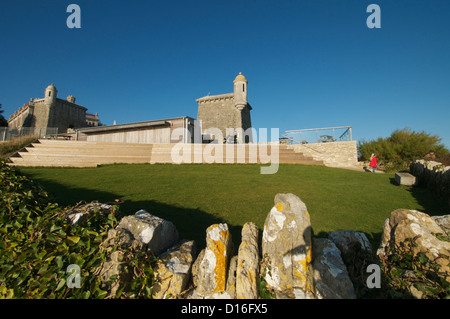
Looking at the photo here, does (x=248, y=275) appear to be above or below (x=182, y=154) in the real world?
below

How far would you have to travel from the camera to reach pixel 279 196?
256cm

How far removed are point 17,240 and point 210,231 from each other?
2119mm

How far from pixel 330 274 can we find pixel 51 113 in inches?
1973

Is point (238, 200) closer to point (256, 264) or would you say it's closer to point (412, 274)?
point (256, 264)

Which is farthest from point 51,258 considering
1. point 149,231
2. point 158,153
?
point 158,153

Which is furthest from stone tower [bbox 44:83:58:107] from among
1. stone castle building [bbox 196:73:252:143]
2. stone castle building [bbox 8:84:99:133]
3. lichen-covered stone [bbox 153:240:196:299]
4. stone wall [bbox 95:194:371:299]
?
lichen-covered stone [bbox 153:240:196:299]

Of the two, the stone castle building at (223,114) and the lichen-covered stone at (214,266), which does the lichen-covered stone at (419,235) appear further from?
the stone castle building at (223,114)

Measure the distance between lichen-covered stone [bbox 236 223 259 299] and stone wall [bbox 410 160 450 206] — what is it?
8541 millimetres

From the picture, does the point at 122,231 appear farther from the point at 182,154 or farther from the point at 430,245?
the point at 182,154

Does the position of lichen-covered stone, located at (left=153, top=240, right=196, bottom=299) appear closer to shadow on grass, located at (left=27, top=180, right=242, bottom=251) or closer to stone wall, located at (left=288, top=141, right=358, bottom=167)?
shadow on grass, located at (left=27, top=180, right=242, bottom=251)

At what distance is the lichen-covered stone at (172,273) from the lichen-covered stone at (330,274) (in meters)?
1.43

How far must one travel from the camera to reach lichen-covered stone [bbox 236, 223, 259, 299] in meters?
2.04
